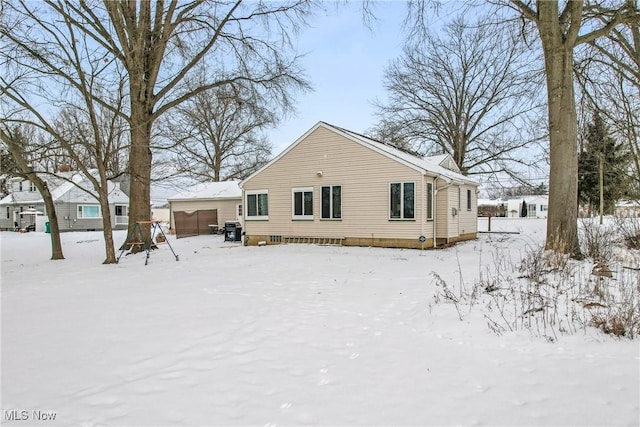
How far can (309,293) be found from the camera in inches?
264

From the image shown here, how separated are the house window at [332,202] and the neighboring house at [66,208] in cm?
2295

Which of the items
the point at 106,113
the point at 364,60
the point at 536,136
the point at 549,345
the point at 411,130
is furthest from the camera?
the point at 411,130

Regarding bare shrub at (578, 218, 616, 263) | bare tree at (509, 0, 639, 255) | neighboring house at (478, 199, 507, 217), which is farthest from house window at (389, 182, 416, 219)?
neighboring house at (478, 199, 507, 217)

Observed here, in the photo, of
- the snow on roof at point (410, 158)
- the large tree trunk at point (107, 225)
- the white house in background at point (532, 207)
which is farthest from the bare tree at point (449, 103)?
the white house in background at point (532, 207)

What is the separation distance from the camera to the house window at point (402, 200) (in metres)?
13.6

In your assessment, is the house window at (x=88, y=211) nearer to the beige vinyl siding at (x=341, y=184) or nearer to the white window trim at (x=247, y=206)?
the white window trim at (x=247, y=206)

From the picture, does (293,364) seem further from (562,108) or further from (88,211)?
(88,211)

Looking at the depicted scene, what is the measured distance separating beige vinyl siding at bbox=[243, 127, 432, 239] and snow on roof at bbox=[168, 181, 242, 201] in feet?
23.7

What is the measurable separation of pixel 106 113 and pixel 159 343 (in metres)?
14.3

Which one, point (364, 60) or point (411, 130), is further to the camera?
point (411, 130)

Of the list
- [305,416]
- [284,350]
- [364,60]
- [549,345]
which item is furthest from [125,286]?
[364,60]

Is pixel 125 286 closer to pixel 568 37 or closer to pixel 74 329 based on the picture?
pixel 74 329

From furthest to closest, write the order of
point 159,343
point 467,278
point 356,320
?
point 467,278 → point 356,320 → point 159,343

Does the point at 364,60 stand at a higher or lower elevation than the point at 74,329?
higher
